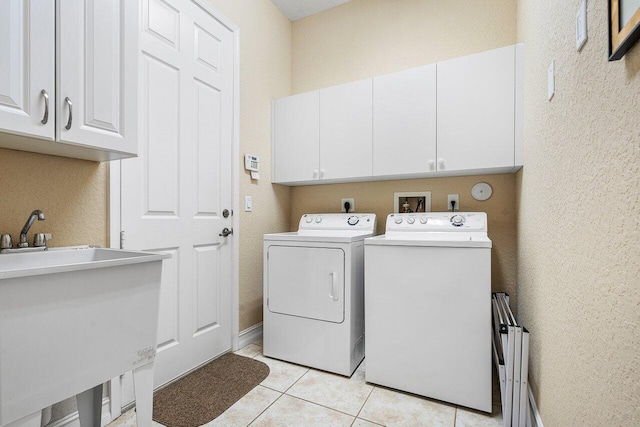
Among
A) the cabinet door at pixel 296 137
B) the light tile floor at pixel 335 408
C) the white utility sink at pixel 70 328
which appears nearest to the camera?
the white utility sink at pixel 70 328

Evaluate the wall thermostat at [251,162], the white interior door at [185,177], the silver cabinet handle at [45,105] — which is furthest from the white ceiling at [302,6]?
the silver cabinet handle at [45,105]

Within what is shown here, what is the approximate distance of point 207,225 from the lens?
6.72 feet

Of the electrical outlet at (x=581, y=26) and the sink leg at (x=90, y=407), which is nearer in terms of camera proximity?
the electrical outlet at (x=581, y=26)

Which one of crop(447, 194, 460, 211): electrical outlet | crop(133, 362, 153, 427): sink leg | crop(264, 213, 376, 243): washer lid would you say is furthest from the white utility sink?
crop(447, 194, 460, 211): electrical outlet

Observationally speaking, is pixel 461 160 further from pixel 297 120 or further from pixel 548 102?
pixel 297 120

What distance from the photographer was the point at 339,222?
2490mm

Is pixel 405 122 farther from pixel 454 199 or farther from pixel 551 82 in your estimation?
pixel 551 82

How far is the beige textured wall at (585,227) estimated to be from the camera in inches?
25.0

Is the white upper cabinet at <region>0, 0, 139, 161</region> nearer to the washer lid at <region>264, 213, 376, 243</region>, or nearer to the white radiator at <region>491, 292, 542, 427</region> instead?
the washer lid at <region>264, 213, 376, 243</region>

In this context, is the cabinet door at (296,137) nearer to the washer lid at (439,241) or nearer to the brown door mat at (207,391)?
the washer lid at (439,241)

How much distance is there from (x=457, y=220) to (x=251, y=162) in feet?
5.15

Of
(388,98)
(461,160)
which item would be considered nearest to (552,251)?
(461,160)

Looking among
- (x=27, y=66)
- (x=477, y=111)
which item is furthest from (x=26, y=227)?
(x=477, y=111)

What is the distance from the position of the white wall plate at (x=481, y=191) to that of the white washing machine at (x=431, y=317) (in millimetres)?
626
